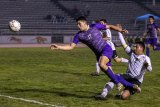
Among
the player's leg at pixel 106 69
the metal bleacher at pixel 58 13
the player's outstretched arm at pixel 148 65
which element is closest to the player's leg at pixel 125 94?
the player's leg at pixel 106 69

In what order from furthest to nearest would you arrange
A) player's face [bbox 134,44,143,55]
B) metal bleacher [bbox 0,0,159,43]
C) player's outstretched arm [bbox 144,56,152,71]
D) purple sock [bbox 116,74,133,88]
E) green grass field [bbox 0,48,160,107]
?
1. metal bleacher [bbox 0,0,159,43]
2. player's face [bbox 134,44,143,55]
3. purple sock [bbox 116,74,133,88]
4. player's outstretched arm [bbox 144,56,152,71]
5. green grass field [bbox 0,48,160,107]

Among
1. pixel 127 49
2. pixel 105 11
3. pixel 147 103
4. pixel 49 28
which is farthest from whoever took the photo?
pixel 105 11

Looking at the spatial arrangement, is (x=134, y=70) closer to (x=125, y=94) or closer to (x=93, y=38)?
(x=125, y=94)

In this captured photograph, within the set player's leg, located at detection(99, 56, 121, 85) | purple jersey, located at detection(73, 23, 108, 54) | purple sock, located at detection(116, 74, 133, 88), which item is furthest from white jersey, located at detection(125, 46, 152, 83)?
purple jersey, located at detection(73, 23, 108, 54)

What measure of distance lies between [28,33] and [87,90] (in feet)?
130

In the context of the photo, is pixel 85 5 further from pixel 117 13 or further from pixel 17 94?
pixel 17 94

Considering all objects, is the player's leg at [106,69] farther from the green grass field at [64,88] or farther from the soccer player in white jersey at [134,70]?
the green grass field at [64,88]

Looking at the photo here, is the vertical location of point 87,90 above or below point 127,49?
below

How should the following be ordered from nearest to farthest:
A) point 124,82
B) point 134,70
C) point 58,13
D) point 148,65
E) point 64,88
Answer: point 148,65 < point 124,82 < point 134,70 < point 64,88 < point 58,13

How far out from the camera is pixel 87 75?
17.8 metres

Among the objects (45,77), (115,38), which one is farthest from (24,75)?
(115,38)

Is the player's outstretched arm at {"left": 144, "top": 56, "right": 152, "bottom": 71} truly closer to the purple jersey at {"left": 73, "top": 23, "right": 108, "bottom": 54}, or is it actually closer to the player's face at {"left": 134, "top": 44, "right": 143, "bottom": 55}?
the player's face at {"left": 134, "top": 44, "right": 143, "bottom": 55}

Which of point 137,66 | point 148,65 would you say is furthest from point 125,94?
point 148,65

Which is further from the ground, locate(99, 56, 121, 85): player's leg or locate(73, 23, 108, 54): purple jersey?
locate(73, 23, 108, 54): purple jersey
